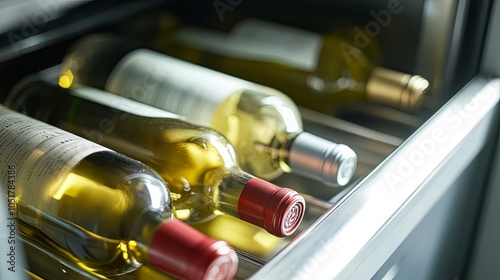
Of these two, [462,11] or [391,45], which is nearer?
[462,11]

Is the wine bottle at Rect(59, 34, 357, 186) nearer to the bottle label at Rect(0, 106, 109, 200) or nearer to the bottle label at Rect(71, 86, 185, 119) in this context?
the bottle label at Rect(71, 86, 185, 119)

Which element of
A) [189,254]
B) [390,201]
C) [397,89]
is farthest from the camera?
[397,89]

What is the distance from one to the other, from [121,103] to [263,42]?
0.81 feet

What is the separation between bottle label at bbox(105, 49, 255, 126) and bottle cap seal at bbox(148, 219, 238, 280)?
0.70 feet

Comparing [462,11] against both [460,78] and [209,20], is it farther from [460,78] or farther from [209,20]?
[209,20]

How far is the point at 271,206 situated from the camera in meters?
0.50

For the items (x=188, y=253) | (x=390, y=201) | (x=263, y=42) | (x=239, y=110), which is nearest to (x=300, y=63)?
(x=263, y=42)

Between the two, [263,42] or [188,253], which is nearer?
[188,253]

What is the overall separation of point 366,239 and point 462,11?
0.33 meters

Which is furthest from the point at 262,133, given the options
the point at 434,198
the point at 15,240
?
the point at 15,240

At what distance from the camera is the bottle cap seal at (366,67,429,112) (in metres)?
0.73

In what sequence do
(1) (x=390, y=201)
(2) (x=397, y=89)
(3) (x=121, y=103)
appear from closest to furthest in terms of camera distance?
(1) (x=390, y=201) < (3) (x=121, y=103) < (2) (x=397, y=89)

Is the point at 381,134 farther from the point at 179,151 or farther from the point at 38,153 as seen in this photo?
the point at 38,153

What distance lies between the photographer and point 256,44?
32.7 inches
